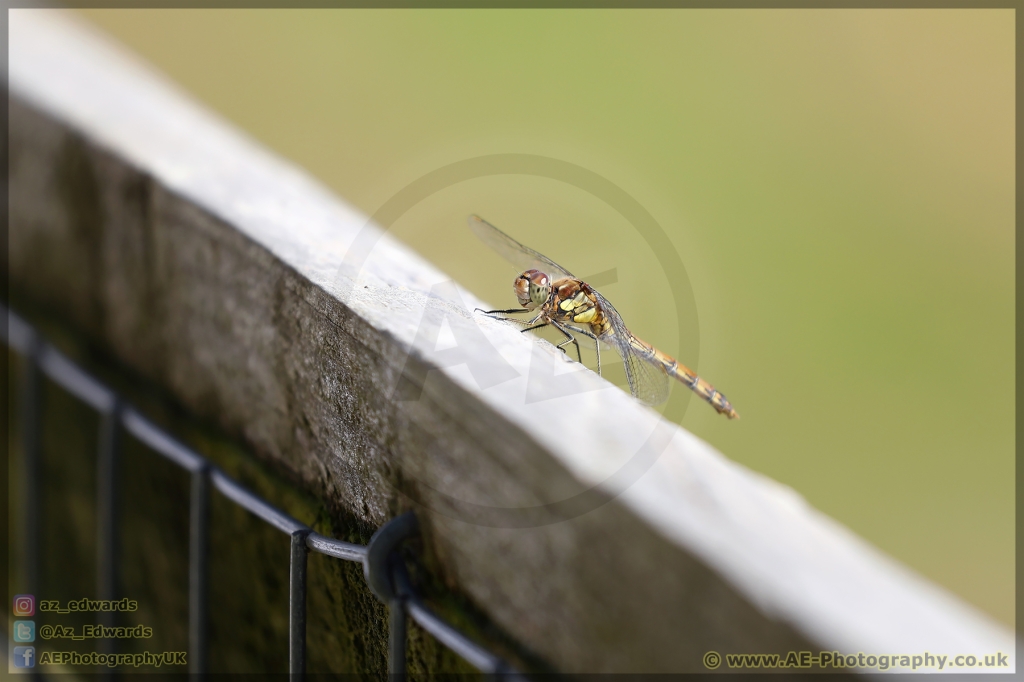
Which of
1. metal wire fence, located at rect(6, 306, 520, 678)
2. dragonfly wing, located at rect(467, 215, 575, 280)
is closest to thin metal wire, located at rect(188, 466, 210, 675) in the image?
metal wire fence, located at rect(6, 306, 520, 678)

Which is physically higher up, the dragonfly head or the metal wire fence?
the dragonfly head

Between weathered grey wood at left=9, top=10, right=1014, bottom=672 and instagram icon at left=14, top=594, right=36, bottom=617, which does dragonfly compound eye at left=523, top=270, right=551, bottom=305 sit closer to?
weathered grey wood at left=9, top=10, right=1014, bottom=672

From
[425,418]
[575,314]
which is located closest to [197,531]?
[425,418]

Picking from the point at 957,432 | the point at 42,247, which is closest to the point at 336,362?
the point at 42,247

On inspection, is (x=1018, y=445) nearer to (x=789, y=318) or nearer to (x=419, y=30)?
(x=789, y=318)

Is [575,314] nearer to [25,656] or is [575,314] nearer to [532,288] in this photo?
[532,288]
